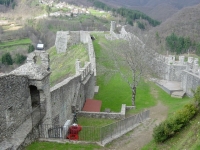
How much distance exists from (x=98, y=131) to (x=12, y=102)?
586 centimetres

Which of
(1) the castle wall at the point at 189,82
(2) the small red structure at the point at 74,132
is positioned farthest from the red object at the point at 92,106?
(1) the castle wall at the point at 189,82

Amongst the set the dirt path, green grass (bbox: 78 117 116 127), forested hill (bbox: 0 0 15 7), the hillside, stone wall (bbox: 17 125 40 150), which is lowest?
green grass (bbox: 78 117 116 127)

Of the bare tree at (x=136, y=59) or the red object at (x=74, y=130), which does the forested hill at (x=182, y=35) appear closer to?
the bare tree at (x=136, y=59)

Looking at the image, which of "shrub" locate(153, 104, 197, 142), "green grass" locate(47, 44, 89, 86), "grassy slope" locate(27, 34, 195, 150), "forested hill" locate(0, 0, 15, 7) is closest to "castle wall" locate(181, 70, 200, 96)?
"grassy slope" locate(27, 34, 195, 150)

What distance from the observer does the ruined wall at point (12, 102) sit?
1054cm

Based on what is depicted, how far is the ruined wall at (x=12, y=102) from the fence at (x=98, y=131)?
1656 mm

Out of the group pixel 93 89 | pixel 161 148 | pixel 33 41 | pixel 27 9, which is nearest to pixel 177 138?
pixel 161 148

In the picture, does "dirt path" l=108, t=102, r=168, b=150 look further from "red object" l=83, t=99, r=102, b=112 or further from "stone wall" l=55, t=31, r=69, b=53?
"stone wall" l=55, t=31, r=69, b=53

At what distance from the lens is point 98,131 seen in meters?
15.4

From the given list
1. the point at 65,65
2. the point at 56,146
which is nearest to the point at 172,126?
the point at 56,146

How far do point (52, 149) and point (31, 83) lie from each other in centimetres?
309

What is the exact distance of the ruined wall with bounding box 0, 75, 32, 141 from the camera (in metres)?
10.5

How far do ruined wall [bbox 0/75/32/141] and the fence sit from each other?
166 centimetres

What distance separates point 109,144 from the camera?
1393 centimetres
